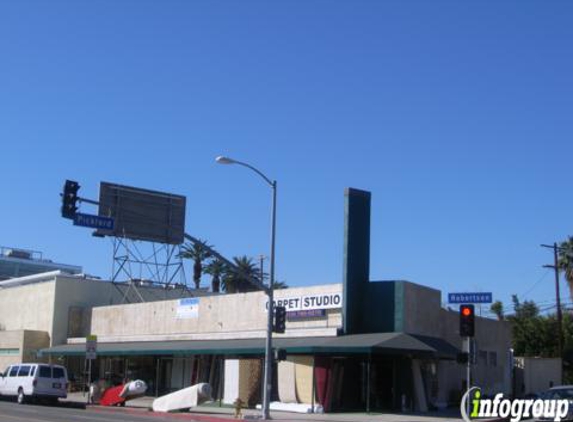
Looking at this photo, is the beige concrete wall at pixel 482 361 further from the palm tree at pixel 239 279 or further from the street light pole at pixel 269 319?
the palm tree at pixel 239 279

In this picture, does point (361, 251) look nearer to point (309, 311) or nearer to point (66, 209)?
point (309, 311)

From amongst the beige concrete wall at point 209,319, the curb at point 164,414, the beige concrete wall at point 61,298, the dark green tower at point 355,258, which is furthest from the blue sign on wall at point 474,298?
the beige concrete wall at point 61,298

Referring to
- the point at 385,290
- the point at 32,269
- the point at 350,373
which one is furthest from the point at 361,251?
the point at 32,269

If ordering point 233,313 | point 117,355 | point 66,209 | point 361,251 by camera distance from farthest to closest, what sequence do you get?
point 117,355, point 233,313, point 361,251, point 66,209

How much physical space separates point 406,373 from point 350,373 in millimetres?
2430

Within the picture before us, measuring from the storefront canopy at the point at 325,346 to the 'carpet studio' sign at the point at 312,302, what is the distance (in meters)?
1.50

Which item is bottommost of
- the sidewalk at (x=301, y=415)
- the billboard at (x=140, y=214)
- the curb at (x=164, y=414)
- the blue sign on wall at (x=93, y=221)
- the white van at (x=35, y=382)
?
the curb at (x=164, y=414)

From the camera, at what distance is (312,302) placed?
36.2 m

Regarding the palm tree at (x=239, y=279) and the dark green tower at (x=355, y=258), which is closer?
the dark green tower at (x=355, y=258)

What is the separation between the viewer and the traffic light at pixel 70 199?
84.7ft

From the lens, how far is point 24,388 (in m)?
37.3

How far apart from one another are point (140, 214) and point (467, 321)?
14.0 m

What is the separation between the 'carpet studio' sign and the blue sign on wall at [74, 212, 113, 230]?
9.77m

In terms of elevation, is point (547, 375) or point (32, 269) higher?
point (32, 269)
